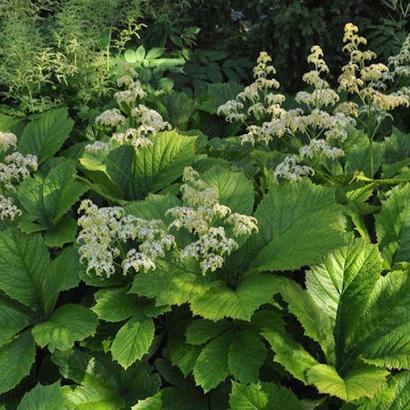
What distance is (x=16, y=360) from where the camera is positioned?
232 cm

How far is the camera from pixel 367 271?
234cm

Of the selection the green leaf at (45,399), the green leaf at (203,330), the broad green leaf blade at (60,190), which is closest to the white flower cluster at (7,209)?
the broad green leaf blade at (60,190)

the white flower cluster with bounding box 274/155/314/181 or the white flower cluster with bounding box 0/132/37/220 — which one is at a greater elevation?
the white flower cluster with bounding box 274/155/314/181

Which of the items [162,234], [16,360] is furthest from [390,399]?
[16,360]

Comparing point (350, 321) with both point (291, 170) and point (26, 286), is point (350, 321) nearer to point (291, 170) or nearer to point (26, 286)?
point (291, 170)

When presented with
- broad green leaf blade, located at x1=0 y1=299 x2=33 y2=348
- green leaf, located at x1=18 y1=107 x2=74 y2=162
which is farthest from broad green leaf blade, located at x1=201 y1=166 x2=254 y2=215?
green leaf, located at x1=18 y1=107 x2=74 y2=162

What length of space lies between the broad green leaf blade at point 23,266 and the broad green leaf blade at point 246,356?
2.91 ft

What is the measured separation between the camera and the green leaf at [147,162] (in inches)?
125

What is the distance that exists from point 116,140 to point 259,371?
4.92ft

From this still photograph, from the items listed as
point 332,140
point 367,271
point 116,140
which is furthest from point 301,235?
point 116,140

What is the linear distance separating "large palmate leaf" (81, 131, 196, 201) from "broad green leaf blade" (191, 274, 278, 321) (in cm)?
100

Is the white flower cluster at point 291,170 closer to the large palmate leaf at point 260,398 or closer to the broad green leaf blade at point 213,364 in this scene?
the broad green leaf blade at point 213,364

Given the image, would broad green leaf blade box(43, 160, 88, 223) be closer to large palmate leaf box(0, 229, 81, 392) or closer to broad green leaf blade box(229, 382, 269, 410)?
large palmate leaf box(0, 229, 81, 392)

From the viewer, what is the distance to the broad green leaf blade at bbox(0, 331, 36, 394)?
2.24 meters
